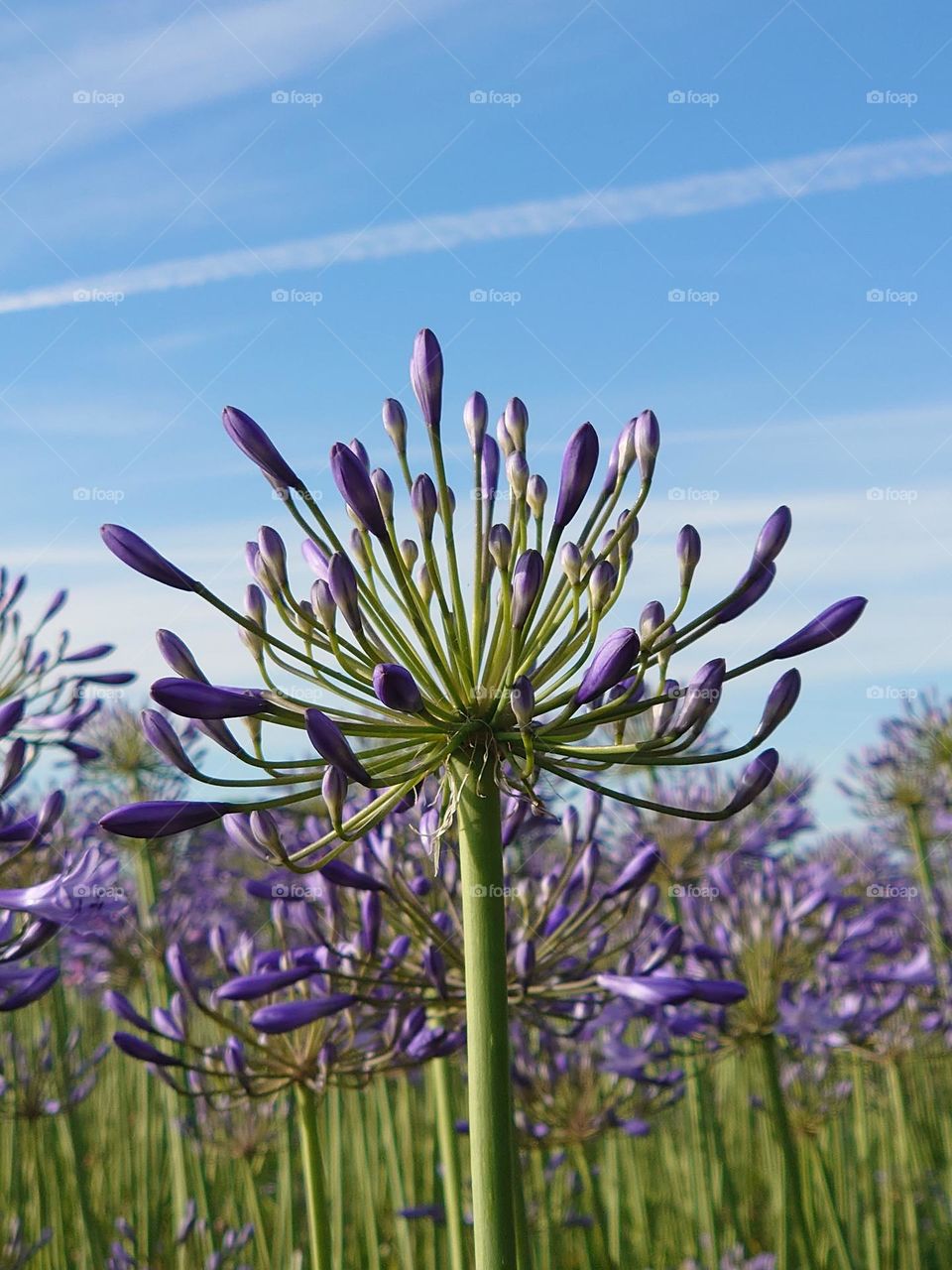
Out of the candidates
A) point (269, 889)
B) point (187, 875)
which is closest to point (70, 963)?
point (187, 875)

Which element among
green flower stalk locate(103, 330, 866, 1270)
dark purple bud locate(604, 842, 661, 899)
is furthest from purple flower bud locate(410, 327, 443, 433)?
dark purple bud locate(604, 842, 661, 899)

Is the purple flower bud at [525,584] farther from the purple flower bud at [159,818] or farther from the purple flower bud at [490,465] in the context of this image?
the purple flower bud at [159,818]

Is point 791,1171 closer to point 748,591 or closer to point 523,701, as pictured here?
point 748,591

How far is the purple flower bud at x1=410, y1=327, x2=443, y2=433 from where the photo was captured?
339 cm

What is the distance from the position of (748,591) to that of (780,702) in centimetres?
32

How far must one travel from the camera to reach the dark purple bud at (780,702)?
3.14 meters

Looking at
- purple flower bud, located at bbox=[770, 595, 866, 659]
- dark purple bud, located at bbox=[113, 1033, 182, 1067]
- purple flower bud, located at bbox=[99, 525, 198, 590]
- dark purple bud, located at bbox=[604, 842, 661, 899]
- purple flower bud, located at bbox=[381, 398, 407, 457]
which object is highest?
purple flower bud, located at bbox=[381, 398, 407, 457]

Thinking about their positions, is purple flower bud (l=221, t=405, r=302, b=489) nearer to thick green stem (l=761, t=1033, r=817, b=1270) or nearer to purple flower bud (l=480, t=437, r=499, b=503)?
purple flower bud (l=480, t=437, r=499, b=503)

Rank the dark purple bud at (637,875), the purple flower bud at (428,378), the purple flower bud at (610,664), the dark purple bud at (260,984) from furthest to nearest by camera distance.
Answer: the dark purple bud at (637,875) < the dark purple bud at (260,984) < the purple flower bud at (428,378) < the purple flower bud at (610,664)

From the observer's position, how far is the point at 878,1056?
8.52 m

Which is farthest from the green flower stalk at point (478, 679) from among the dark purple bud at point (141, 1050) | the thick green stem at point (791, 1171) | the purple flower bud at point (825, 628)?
the thick green stem at point (791, 1171)

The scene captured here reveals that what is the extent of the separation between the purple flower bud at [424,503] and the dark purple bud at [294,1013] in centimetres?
143

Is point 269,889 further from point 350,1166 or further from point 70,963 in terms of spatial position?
point 70,963

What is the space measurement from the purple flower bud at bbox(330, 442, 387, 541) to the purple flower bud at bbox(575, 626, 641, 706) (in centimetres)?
63
